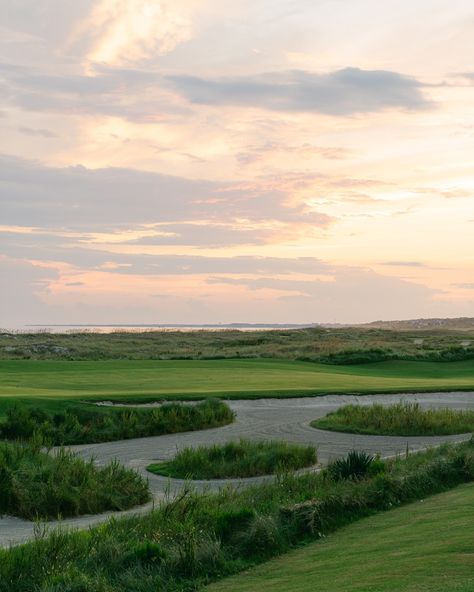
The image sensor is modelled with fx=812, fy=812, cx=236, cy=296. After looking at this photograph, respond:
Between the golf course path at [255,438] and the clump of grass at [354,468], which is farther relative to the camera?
the golf course path at [255,438]

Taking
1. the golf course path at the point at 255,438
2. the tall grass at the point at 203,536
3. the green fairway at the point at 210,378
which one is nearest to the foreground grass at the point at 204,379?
the green fairway at the point at 210,378

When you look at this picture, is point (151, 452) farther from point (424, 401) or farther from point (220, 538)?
point (424, 401)

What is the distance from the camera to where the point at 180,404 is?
25.0m

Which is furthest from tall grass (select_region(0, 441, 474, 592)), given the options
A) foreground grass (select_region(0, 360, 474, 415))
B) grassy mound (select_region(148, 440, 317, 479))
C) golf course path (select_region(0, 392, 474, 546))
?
foreground grass (select_region(0, 360, 474, 415))

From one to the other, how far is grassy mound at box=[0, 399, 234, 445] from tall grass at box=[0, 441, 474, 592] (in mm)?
8303

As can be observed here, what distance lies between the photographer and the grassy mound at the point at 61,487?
546 inches

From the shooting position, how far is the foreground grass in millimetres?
28609

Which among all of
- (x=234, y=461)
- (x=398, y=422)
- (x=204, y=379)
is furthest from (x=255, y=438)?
(x=204, y=379)

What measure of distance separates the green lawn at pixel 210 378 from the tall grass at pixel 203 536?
45.9ft

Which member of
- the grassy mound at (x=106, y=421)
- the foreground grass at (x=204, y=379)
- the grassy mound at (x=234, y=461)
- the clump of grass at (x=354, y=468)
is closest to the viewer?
the clump of grass at (x=354, y=468)

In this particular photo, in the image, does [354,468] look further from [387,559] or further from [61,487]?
[387,559]

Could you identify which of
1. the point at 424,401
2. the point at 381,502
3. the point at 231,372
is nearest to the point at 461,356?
the point at 231,372

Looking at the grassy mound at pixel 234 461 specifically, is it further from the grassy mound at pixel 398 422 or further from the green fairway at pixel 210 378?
the green fairway at pixel 210 378

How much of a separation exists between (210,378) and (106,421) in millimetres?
13578
